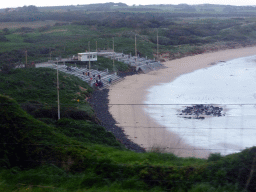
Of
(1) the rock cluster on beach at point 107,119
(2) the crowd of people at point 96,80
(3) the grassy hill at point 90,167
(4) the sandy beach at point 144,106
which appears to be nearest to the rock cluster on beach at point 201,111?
(4) the sandy beach at point 144,106

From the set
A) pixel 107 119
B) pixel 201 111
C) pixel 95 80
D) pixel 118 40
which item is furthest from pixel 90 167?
pixel 118 40

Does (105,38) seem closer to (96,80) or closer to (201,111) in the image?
(96,80)

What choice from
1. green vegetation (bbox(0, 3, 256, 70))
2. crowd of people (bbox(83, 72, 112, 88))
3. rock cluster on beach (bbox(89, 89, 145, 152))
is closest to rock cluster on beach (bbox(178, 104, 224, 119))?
rock cluster on beach (bbox(89, 89, 145, 152))

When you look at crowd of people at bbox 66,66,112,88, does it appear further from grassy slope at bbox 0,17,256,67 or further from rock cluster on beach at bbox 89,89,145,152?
grassy slope at bbox 0,17,256,67

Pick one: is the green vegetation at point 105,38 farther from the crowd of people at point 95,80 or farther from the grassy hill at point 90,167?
the grassy hill at point 90,167

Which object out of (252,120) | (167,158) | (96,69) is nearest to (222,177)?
(167,158)

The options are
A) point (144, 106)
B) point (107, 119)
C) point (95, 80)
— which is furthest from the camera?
point (95, 80)

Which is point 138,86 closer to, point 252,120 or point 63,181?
point 252,120

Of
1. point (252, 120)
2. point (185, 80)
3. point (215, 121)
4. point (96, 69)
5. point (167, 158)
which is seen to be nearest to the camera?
point (167, 158)
